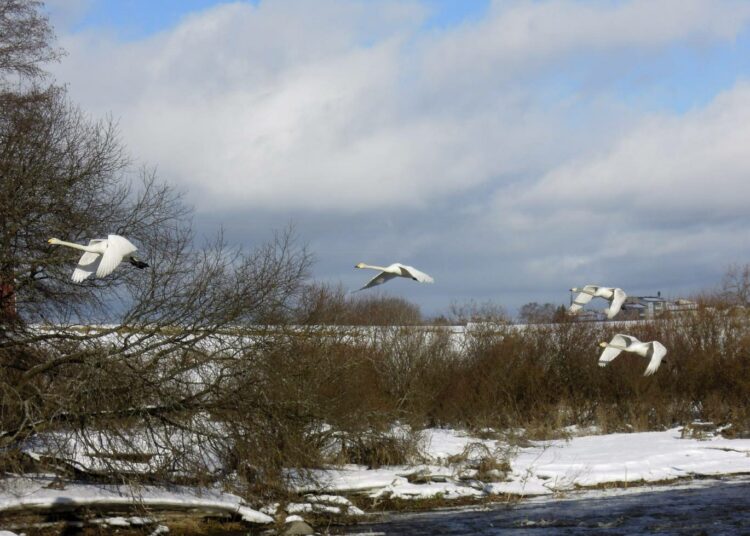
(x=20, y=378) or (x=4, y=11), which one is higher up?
(x=4, y=11)

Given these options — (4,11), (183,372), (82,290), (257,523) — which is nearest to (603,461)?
(257,523)

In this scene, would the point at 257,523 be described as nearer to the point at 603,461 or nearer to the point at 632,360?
the point at 603,461

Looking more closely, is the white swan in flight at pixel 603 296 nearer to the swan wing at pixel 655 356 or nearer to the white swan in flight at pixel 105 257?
the swan wing at pixel 655 356

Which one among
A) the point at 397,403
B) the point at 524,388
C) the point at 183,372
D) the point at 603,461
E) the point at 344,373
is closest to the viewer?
the point at 183,372

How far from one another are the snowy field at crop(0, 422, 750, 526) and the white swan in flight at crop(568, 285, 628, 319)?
517 cm

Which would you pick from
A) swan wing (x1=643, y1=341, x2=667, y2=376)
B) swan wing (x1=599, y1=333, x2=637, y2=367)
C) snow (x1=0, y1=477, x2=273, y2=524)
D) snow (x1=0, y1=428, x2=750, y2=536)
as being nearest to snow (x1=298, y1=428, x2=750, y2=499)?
snow (x1=0, y1=428, x2=750, y2=536)

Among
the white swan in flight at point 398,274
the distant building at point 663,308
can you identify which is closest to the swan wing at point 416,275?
the white swan in flight at point 398,274

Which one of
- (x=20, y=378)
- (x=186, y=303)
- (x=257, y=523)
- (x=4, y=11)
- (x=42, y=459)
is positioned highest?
(x=4, y=11)

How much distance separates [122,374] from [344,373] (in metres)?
6.49

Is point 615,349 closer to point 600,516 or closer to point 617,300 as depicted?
point 617,300

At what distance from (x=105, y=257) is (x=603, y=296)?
10.6 m

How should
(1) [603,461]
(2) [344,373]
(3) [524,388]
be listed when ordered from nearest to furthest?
(2) [344,373]
(1) [603,461]
(3) [524,388]

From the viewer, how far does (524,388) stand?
1422 inches

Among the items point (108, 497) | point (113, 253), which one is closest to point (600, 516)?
point (108, 497)
